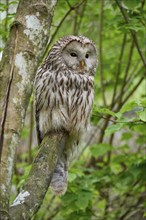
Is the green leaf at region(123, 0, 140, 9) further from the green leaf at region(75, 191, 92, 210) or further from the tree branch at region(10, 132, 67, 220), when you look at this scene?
the tree branch at region(10, 132, 67, 220)

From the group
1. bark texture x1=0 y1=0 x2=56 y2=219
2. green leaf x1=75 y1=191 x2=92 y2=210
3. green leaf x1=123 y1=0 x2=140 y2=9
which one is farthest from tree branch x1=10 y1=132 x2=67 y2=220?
green leaf x1=123 y1=0 x2=140 y2=9

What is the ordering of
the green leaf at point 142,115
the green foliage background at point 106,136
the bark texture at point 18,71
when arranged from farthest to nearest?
the green foliage background at point 106,136 < the green leaf at point 142,115 < the bark texture at point 18,71

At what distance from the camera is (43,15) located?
2479mm

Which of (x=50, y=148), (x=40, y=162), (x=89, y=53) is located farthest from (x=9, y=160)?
(x=89, y=53)

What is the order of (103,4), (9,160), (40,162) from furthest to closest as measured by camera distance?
(103,4) < (40,162) < (9,160)

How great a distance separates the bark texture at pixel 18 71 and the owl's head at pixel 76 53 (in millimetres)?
978

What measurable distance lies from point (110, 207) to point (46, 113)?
2.72 meters

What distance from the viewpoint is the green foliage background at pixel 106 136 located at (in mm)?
4281

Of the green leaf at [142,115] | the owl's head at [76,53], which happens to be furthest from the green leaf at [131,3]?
the green leaf at [142,115]

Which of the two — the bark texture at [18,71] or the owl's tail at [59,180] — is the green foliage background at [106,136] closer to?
the owl's tail at [59,180]

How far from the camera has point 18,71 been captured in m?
2.26

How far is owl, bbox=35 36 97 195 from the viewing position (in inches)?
130

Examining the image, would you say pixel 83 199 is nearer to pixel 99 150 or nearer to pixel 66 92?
pixel 99 150

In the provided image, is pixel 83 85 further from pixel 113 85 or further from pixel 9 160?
pixel 113 85
